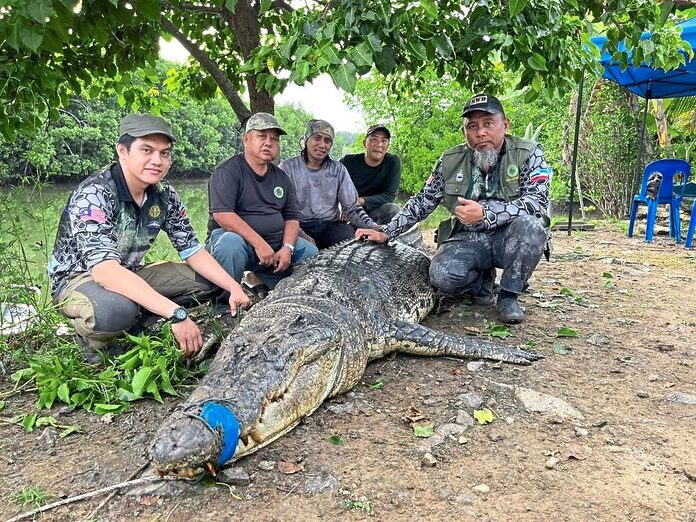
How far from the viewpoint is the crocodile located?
6.75 feet

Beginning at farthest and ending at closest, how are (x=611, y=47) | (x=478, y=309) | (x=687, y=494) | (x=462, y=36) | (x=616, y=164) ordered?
(x=616, y=164) → (x=478, y=309) → (x=611, y=47) → (x=462, y=36) → (x=687, y=494)

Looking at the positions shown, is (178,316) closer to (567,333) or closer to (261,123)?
(261,123)

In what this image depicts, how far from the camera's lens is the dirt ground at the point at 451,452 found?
2.05 meters

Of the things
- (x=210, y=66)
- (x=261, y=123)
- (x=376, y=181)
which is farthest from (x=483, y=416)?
(x=210, y=66)

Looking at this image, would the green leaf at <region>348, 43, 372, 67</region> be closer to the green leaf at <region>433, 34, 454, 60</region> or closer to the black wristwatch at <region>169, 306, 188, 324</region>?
the green leaf at <region>433, 34, 454, 60</region>

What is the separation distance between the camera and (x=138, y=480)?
2.12 metres

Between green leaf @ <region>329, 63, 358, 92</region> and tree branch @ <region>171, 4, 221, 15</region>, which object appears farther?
tree branch @ <region>171, 4, 221, 15</region>

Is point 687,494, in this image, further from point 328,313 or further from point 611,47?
point 611,47

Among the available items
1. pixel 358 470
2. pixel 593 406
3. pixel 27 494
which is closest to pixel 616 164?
pixel 593 406

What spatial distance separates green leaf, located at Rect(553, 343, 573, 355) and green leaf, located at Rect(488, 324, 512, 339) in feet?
1.20

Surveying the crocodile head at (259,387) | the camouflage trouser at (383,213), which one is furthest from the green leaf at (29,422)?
the camouflage trouser at (383,213)

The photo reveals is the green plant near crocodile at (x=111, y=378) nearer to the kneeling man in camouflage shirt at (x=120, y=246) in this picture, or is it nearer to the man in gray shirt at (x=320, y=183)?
the kneeling man in camouflage shirt at (x=120, y=246)

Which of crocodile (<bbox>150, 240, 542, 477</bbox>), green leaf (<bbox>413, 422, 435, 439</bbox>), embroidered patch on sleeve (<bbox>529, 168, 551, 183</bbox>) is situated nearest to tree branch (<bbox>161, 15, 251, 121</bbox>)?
crocodile (<bbox>150, 240, 542, 477</bbox>)

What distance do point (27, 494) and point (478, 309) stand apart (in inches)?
141
